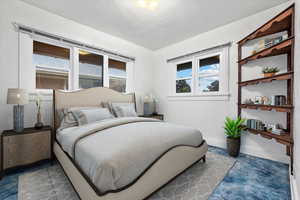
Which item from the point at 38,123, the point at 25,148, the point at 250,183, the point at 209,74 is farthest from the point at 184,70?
the point at 25,148

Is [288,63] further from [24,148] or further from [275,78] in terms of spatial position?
[24,148]

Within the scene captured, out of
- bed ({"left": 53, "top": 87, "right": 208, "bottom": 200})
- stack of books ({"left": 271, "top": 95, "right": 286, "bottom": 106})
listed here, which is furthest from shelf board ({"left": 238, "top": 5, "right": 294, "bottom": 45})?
bed ({"left": 53, "top": 87, "right": 208, "bottom": 200})

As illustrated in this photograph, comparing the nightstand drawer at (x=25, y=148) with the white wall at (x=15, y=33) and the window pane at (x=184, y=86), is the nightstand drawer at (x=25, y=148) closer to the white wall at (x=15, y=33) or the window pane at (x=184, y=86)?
the white wall at (x=15, y=33)

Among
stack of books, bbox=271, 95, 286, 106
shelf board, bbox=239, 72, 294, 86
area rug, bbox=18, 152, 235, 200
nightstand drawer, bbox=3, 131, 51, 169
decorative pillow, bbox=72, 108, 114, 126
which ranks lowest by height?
area rug, bbox=18, 152, 235, 200

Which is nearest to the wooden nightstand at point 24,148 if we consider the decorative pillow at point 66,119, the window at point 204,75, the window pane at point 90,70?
the decorative pillow at point 66,119

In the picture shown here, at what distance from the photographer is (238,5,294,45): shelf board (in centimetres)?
170

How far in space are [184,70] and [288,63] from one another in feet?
Result: 6.52

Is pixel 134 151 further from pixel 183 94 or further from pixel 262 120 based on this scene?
pixel 183 94

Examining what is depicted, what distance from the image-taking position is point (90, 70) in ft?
9.78

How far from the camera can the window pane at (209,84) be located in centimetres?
295

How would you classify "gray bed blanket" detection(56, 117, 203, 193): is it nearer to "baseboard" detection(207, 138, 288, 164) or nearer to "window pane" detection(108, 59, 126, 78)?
"baseboard" detection(207, 138, 288, 164)

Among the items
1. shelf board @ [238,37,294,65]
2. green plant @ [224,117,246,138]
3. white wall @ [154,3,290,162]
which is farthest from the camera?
green plant @ [224,117,246,138]

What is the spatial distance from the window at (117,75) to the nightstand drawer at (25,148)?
1800 mm

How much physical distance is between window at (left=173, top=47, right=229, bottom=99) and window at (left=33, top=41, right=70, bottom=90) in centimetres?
270
